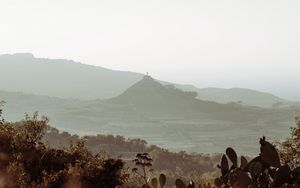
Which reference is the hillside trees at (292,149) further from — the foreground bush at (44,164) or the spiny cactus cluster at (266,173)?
the spiny cactus cluster at (266,173)

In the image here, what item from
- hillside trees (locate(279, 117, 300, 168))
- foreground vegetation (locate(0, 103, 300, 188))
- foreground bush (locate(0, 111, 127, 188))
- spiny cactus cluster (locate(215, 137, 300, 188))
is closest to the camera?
spiny cactus cluster (locate(215, 137, 300, 188))

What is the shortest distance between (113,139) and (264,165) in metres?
164

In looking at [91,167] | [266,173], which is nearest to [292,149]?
[91,167]

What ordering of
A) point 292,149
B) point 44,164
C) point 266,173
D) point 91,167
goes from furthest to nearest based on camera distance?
1. point 292,149
2. point 44,164
3. point 91,167
4. point 266,173

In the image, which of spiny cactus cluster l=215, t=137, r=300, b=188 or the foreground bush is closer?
spiny cactus cluster l=215, t=137, r=300, b=188

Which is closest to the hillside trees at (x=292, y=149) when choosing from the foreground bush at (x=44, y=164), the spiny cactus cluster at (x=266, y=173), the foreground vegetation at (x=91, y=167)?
the foreground vegetation at (x=91, y=167)

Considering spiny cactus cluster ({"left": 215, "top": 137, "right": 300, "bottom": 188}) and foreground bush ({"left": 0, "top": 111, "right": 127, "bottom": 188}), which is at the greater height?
spiny cactus cluster ({"left": 215, "top": 137, "right": 300, "bottom": 188})

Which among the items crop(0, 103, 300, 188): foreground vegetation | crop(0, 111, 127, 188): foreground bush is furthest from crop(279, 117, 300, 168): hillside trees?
crop(0, 111, 127, 188): foreground bush

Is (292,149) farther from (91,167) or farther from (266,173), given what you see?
(266,173)

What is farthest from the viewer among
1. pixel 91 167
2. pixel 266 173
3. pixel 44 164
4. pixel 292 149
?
pixel 292 149

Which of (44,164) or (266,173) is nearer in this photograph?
(266,173)

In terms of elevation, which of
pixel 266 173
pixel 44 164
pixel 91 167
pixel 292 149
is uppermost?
pixel 266 173

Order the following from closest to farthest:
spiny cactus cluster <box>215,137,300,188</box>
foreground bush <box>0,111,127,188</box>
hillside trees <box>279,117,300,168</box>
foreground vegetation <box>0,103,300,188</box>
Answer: spiny cactus cluster <box>215,137,300,188</box>, foreground vegetation <box>0,103,300,188</box>, foreground bush <box>0,111,127,188</box>, hillside trees <box>279,117,300,168</box>

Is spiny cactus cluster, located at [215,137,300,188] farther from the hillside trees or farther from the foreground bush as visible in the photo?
the hillside trees
